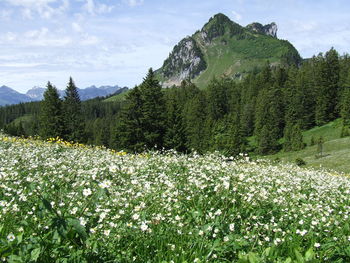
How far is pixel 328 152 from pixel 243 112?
5552 centimetres

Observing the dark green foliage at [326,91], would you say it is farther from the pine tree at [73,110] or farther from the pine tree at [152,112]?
the pine tree at [73,110]

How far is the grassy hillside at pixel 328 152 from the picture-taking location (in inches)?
1986

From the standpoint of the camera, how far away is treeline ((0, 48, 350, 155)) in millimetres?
48000

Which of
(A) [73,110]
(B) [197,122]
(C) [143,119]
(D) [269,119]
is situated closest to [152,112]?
(C) [143,119]

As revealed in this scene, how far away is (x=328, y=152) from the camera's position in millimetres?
65688

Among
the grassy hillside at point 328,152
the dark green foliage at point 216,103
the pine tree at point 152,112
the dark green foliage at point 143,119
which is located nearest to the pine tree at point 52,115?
the dark green foliage at point 143,119

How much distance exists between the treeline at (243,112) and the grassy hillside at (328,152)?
4.30 m

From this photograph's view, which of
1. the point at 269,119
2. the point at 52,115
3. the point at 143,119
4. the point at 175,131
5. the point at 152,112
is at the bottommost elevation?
the point at 269,119

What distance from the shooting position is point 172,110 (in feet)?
168

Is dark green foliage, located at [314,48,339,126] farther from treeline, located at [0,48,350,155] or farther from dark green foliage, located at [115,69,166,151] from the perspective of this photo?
dark green foliage, located at [115,69,166,151]

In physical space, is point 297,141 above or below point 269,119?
below

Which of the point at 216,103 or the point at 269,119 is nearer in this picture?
the point at 269,119

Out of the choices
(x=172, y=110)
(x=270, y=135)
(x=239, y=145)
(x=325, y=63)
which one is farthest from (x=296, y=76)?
(x=172, y=110)

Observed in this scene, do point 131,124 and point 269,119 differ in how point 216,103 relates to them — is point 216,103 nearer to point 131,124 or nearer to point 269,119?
point 269,119
